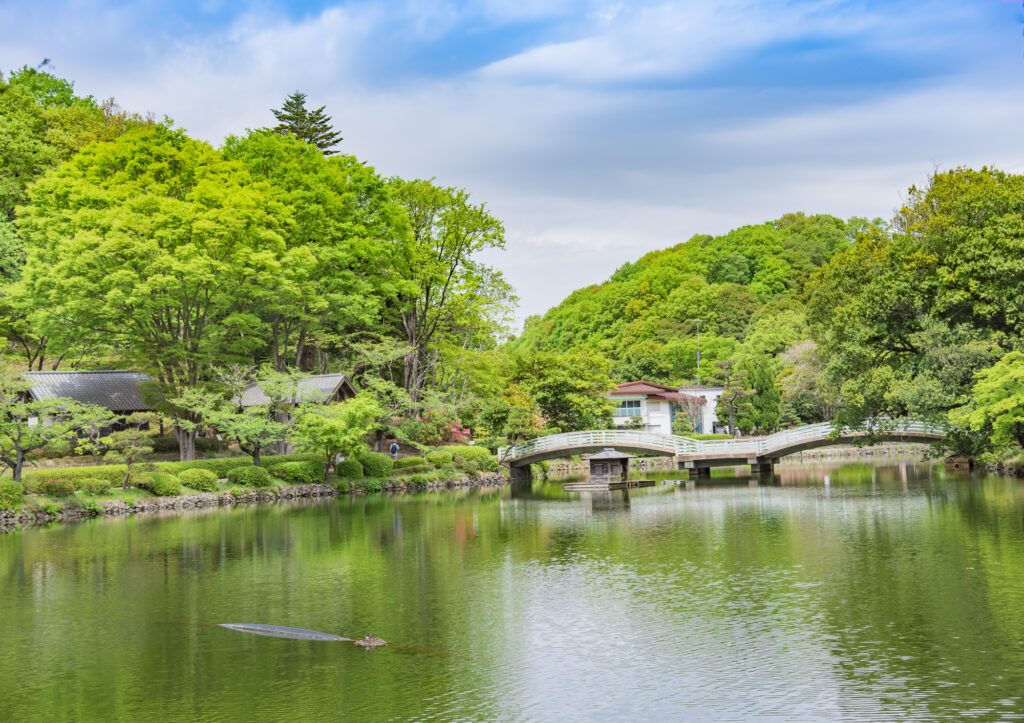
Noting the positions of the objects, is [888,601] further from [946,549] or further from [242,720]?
[242,720]

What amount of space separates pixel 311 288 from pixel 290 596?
28247 mm

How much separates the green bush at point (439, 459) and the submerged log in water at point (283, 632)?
3185 cm

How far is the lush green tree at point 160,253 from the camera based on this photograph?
35.7 meters

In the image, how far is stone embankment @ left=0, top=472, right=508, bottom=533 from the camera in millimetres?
28500

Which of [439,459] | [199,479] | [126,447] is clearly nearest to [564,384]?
[439,459]

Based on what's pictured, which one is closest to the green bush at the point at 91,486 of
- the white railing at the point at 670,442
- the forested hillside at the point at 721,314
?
the white railing at the point at 670,442

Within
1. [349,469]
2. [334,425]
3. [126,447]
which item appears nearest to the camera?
[334,425]

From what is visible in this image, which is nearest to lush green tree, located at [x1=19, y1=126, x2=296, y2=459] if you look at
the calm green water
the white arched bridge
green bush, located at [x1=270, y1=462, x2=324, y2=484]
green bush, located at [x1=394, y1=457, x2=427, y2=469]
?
green bush, located at [x1=270, y1=462, x2=324, y2=484]

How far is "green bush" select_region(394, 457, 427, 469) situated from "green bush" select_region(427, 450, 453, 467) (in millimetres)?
368

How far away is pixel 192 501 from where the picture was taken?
33.4 metres

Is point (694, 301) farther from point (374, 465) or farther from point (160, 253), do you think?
point (160, 253)

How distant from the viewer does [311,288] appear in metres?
42.2

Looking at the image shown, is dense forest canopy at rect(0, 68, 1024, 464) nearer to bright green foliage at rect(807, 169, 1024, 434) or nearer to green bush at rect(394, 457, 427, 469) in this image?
bright green foliage at rect(807, 169, 1024, 434)

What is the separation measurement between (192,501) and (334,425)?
20.0 ft
